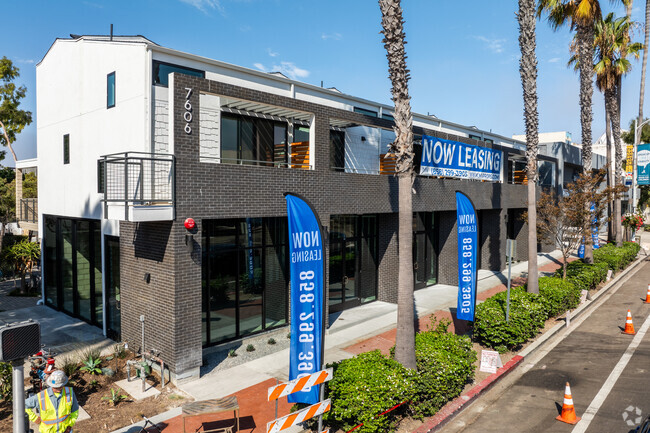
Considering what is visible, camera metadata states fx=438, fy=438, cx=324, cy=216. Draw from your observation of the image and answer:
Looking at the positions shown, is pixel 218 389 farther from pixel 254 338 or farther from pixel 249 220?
pixel 249 220

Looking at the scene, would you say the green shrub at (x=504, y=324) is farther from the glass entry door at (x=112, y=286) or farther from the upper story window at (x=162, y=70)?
the upper story window at (x=162, y=70)

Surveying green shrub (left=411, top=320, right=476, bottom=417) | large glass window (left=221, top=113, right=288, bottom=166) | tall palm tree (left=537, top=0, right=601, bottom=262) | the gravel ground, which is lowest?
the gravel ground

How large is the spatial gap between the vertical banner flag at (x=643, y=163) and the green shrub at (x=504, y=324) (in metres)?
27.3

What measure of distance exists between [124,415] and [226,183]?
5.65 m

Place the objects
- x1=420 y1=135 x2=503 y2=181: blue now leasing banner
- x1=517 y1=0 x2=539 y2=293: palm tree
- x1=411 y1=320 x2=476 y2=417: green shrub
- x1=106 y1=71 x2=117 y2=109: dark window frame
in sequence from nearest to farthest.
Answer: x1=411 y1=320 x2=476 y2=417: green shrub, x1=106 y1=71 x2=117 y2=109: dark window frame, x1=517 y1=0 x2=539 y2=293: palm tree, x1=420 y1=135 x2=503 y2=181: blue now leasing banner

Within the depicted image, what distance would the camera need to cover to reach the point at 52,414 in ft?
20.6

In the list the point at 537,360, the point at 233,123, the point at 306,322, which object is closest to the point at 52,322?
the point at 233,123

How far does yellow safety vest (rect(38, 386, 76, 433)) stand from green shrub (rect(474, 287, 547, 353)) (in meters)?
10.5

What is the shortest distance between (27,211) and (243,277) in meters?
14.4

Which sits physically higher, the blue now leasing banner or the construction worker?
the blue now leasing banner

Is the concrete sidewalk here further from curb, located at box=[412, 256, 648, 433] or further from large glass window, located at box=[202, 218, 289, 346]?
curb, located at box=[412, 256, 648, 433]

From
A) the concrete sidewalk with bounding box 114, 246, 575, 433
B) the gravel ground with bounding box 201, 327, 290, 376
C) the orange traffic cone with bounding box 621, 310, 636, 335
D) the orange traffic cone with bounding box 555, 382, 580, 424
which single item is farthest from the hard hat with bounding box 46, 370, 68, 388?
the orange traffic cone with bounding box 621, 310, 636, 335

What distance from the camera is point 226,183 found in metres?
11.3

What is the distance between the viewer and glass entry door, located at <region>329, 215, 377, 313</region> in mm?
16359
